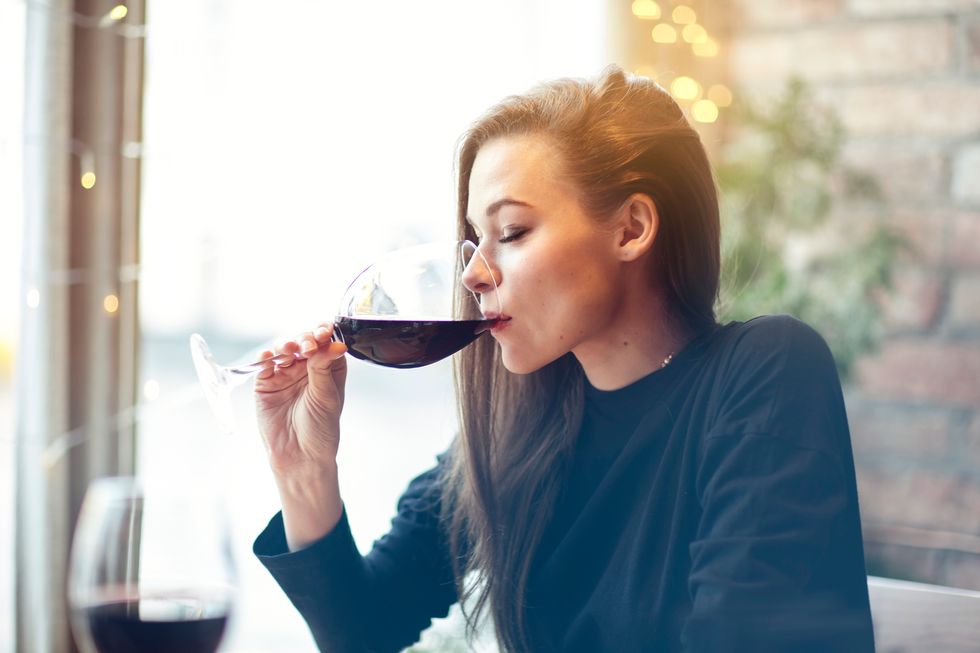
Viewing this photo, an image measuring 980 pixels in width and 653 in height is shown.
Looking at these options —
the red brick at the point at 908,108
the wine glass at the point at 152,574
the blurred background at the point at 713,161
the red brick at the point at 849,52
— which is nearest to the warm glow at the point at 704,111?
the blurred background at the point at 713,161

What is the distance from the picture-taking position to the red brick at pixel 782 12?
2.24 meters

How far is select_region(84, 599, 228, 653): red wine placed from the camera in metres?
0.61

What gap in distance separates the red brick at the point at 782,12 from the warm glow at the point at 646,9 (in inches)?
7.0

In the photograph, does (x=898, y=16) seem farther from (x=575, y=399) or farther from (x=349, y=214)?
(x=575, y=399)

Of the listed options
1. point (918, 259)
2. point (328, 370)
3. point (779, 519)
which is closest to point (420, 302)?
point (328, 370)

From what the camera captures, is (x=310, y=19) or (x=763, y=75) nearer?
(x=310, y=19)

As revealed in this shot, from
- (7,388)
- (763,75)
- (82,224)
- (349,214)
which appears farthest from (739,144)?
(7,388)

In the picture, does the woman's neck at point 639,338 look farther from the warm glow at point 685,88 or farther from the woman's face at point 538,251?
the warm glow at point 685,88

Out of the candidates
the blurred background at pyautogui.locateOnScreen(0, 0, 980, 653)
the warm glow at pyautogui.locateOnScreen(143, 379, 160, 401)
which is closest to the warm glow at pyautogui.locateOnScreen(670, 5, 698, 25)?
the blurred background at pyautogui.locateOnScreen(0, 0, 980, 653)

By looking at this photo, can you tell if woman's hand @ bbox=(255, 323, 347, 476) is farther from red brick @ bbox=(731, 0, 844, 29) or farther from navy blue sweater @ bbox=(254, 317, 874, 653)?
red brick @ bbox=(731, 0, 844, 29)

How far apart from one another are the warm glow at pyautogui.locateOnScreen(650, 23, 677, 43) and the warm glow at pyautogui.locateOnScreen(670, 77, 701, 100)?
0.09 meters

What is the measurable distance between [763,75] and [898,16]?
290 millimetres

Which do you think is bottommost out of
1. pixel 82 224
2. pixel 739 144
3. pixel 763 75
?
pixel 82 224

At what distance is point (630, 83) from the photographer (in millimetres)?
1072
